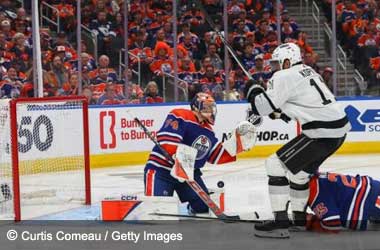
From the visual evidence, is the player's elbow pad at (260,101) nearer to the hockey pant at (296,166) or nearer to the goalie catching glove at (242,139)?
the hockey pant at (296,166)

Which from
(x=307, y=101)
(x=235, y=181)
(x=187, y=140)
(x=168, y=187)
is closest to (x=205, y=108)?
(x=187, y=140)

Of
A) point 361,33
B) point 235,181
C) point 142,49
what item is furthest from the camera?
point 361,33

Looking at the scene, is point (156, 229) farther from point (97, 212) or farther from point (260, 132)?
point (260, 132)

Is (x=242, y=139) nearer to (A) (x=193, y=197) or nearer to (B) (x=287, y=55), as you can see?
(A) (x=193, y=197)

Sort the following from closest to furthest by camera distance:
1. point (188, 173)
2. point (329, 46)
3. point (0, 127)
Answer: point (188, 173) → point (0, 127) → point (329, 46)

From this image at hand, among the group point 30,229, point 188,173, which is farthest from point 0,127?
point 188,173

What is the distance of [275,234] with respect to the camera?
5.46 meters

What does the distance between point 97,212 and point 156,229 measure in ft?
3.83

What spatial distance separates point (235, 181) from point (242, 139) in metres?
3.17

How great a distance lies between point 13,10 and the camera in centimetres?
1216

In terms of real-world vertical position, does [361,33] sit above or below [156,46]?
above

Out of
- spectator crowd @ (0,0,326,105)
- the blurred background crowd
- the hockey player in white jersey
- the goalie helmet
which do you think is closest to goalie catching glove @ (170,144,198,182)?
the hockey player in white jersey

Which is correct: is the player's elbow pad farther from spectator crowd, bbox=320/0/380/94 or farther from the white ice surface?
spectator crowd, bbox=320/0/380/94

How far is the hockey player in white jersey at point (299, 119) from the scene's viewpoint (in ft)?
18.2
